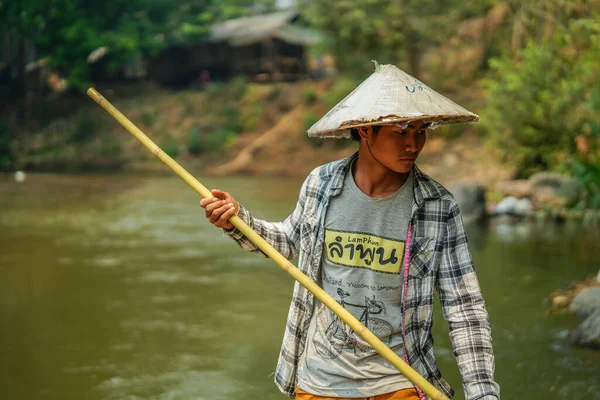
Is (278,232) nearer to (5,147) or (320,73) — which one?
(5,147)

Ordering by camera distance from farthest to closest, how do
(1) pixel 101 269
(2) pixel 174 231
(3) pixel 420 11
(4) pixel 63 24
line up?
(4) pixel 63 24 → (3) pixel 420 11 → (2) pixel 174 231 → (1) pixel 101 269

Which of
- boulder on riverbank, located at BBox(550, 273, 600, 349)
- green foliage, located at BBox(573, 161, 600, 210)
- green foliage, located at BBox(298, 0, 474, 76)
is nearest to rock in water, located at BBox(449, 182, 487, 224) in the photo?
boulder on riverbank, located at BBox(550, 273, 600, 349)

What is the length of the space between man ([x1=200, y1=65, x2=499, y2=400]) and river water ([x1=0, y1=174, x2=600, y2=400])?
2.15 feet

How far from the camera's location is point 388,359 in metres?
2.01

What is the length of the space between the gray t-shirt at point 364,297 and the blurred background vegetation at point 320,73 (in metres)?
8.99

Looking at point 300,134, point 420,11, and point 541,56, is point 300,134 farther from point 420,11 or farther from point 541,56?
point 541,56

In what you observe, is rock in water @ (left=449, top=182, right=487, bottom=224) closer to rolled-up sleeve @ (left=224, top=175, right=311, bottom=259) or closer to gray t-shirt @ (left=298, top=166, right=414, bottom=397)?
rolled-up sleeve @ (left=224, top=175, right=311, bottom=259)

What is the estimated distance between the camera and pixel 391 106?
2104 mm

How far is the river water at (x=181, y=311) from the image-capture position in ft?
15.0

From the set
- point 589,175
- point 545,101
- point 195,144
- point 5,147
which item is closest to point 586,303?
point 589,175

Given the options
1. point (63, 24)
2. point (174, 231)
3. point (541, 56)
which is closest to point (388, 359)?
point (174, 231)

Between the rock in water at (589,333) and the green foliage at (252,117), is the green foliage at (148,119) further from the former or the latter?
the rock in water at (589,333)

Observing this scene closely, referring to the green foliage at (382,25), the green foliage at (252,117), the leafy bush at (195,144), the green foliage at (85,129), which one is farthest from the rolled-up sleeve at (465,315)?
the green foliage at (85,129)

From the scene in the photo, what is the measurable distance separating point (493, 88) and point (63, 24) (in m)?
17.1
